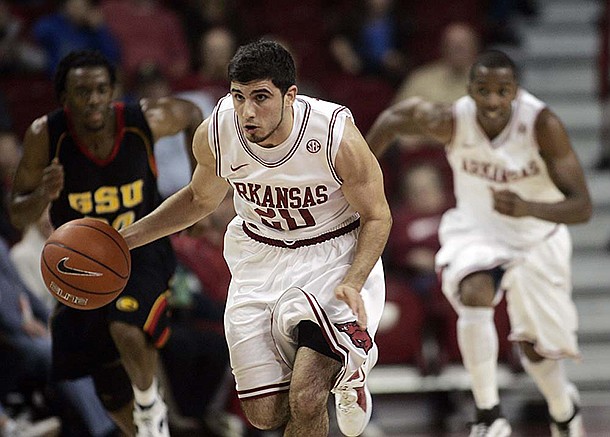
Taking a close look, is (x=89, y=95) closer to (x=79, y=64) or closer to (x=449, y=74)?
(x=79, y=64)

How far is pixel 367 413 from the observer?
5.40 m

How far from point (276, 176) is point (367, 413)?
1.22 meters

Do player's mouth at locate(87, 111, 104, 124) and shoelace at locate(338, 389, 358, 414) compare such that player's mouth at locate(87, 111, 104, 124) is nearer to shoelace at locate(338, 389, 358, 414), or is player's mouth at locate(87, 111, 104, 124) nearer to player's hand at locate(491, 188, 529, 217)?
shoelace at locate(338, 389, 358, 414)

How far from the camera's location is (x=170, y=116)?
6.06 metres

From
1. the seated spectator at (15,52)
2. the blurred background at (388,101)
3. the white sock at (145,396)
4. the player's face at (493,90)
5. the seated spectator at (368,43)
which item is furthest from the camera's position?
the seated spectator at (368,43)

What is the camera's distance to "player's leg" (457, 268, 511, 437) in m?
6.05

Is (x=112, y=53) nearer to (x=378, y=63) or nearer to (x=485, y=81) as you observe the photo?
(x=378, y=63)

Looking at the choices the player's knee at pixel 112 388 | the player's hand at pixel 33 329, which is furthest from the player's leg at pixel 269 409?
the player's hand at pixel 33 329

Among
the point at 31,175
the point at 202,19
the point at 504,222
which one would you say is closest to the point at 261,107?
the point at 31,175

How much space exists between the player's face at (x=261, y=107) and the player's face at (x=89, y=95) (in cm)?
122

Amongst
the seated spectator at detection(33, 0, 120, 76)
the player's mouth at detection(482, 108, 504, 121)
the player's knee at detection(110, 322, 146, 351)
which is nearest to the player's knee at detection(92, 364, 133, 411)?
the player's knee at detection(110, 322, 146, 351)

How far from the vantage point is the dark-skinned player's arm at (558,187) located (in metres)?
5.85

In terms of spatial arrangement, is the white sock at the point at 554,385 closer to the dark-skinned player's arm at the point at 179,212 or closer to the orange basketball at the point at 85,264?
the dark-skinned player's arm at the point at 179,212

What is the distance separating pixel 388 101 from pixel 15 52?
2.89 meters
